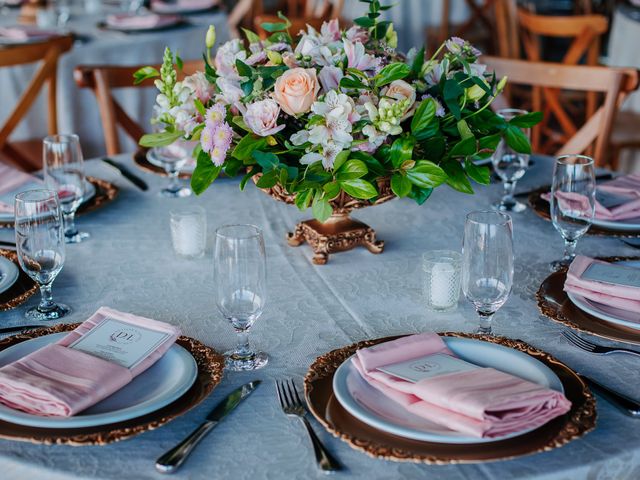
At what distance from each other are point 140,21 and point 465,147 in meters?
2.55

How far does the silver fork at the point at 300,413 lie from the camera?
38.7 inches

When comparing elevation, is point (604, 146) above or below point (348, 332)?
below

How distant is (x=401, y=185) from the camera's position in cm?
142

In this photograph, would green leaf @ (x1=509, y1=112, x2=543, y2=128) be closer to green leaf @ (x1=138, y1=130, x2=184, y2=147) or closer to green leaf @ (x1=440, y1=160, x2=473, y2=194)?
green leaf @ (x1=440, y1=160, x2=473, y2=194)

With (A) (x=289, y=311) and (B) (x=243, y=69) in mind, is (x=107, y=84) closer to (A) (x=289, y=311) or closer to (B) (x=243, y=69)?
(B) (x=243, y=69)

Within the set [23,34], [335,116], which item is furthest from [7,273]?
[23,34]

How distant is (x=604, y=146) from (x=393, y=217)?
2.95ft

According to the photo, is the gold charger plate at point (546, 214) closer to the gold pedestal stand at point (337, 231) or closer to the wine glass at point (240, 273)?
the gold pedestal stand at point (337, 231)

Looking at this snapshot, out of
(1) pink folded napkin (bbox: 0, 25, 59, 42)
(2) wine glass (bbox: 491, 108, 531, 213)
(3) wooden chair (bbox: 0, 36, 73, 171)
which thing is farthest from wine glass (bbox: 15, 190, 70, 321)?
(1) pink folded napkin (bbox: 0, 25, 59, 42)

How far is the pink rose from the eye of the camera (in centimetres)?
138

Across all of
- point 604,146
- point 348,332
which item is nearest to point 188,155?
point 348,332

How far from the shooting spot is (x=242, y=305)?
1.19 m

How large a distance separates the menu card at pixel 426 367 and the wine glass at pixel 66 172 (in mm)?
829

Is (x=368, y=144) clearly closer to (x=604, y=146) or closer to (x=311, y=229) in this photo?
(x=311, y=229)
